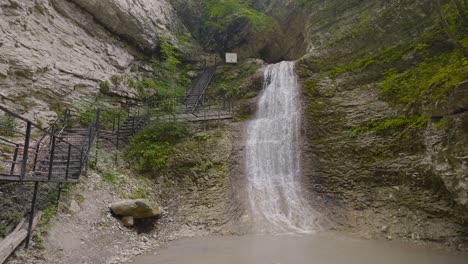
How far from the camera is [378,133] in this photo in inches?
362

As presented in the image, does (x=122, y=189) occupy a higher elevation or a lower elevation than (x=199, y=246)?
higher

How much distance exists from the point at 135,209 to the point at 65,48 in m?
8.27

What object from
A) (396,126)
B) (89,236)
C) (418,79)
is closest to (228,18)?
(418,79)

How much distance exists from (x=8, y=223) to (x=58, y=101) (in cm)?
696

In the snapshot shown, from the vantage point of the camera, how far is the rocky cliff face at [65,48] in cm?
951

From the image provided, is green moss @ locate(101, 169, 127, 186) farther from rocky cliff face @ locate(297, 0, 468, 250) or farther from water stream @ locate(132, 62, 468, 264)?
rocky cliff face @ locate(297, 0, 468, 250)

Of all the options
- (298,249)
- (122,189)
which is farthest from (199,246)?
(122,189)

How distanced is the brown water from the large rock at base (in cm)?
124

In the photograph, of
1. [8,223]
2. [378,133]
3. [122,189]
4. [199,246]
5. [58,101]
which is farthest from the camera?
[58,101]

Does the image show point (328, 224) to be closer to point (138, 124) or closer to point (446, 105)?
point (446, 105)

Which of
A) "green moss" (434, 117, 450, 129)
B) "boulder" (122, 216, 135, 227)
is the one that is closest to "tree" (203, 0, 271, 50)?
"green moss" (434, 117, 450, 129)

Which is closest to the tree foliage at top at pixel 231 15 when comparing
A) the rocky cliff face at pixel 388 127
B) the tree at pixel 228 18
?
the tree at pixel 228 18

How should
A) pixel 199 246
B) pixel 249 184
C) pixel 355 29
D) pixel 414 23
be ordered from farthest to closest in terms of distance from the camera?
1. pixel 355 29
2. pixel 414 23
3. pixel 249 184
4. pixel 199 246

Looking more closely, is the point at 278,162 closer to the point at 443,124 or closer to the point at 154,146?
the point at 154,146
